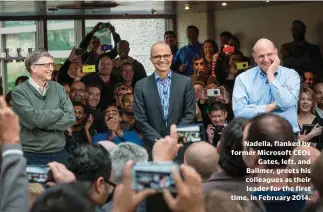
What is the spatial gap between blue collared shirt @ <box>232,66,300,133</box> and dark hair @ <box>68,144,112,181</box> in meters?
2.54

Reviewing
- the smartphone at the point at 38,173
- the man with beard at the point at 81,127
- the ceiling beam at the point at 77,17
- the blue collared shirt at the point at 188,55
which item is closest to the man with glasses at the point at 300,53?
the blue collared shirt at the point at 188,55

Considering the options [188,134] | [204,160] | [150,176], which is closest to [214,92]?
[188,134]

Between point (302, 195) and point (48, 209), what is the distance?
1.39m

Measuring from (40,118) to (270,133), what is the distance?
10.4 ft

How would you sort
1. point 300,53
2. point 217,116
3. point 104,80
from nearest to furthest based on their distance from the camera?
point 217,116 → point 104,80 → point 300,53

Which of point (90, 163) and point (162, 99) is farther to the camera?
point (162, 99)

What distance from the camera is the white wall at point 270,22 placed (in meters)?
10.2

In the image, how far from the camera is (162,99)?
6379 mm

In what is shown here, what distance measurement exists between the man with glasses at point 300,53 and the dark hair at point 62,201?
7.31 meters

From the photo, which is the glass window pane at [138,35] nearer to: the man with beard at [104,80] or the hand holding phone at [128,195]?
the man with beard at [104,80]

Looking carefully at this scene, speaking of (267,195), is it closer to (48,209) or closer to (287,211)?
(287,211)

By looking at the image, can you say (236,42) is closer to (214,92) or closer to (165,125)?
(214,92)

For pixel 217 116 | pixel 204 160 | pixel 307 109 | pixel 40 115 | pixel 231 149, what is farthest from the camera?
pixel 217 116

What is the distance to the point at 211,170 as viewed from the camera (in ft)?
12.3
